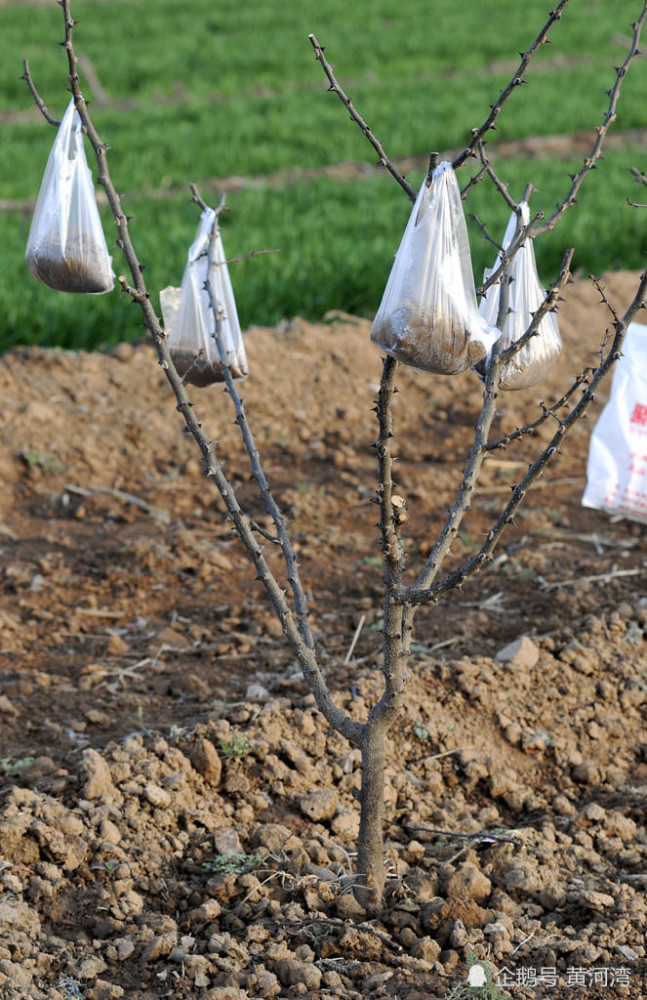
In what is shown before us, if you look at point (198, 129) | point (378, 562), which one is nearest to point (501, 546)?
point (378, 562)

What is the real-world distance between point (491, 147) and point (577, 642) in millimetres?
8674

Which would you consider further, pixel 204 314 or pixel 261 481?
pixel 204 314

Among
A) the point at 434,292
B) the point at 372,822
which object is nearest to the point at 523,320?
the point at 434,292

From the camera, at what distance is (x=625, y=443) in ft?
9.38

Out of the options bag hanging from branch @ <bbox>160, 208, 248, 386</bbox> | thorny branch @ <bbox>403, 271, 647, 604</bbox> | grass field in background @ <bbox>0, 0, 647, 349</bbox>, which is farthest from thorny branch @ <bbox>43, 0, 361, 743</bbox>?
grass field in background @ <bbox>0, 0, 647, 349</bbox>

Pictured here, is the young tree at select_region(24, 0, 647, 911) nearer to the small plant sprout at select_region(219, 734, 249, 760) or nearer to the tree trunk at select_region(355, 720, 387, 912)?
the tree trunk at select_region(355, 720, 387, 912)

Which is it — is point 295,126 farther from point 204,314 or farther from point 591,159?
point 591,159

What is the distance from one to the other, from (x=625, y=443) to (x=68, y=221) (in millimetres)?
1670

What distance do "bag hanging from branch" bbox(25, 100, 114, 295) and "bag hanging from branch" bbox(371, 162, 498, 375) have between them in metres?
0.57

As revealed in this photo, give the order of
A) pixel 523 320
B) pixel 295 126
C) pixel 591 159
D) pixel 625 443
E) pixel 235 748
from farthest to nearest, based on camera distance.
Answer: pixel 295 126
pixel 625 443
pixel 235 748
pixel 523 320
pixel 591 159

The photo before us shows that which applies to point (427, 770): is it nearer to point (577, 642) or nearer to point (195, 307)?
point (577, 642)

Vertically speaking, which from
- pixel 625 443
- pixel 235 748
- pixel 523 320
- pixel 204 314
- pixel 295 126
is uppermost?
pixel 295 126

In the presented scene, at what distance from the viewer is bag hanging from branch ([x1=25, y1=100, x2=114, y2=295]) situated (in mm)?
1776

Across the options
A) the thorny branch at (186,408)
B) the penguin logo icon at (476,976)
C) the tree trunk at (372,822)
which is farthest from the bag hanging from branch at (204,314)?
the penguin logo icon at (476,976)
